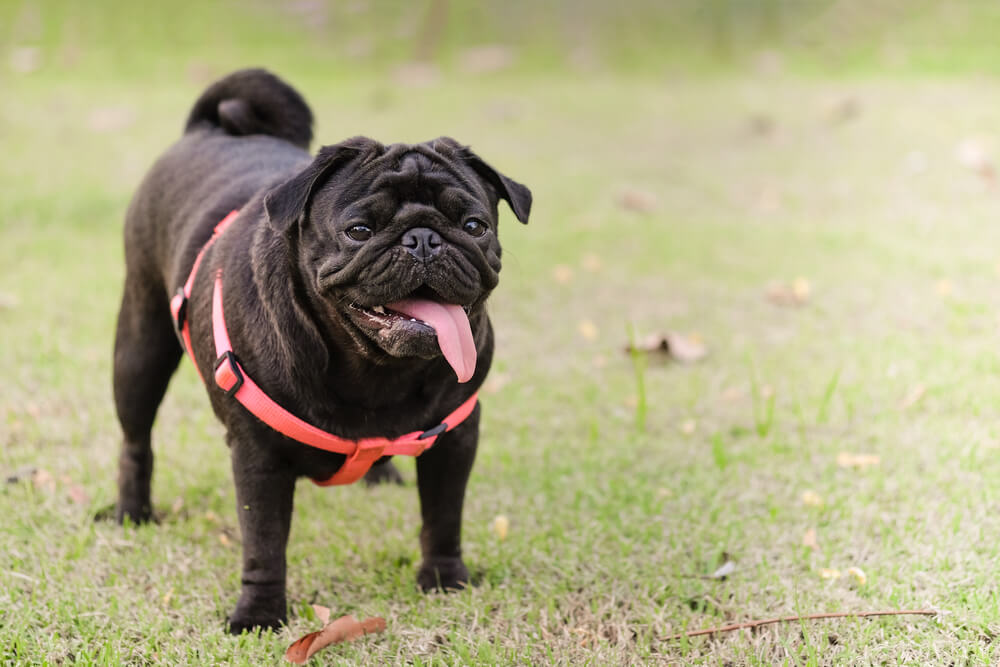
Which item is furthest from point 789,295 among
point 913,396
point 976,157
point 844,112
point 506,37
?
point 506,37

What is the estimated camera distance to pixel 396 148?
2.48 meters

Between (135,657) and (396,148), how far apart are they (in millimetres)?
1682

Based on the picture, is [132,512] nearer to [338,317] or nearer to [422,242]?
[338,317]

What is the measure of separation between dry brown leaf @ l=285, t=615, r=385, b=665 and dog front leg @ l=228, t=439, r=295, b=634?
188 millimetres

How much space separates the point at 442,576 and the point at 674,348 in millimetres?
2415

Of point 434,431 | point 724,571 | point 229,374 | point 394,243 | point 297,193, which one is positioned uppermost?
point 297,193

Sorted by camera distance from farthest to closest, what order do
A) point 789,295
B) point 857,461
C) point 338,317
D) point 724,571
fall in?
point 789,295 < point 857,461 < point 724,571 < point 338,317

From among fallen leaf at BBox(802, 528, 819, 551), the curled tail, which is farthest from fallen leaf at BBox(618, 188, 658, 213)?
fallen leaf at BBox(802, 528, 819, 551)

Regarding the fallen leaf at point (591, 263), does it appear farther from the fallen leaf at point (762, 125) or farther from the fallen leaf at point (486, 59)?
the fallen leaf at point (486, 59)

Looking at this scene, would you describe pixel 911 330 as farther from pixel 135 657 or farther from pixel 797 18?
pixel 797 18

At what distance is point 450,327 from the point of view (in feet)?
7.65

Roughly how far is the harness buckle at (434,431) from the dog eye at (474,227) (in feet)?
1.95

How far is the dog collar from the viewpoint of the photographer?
2494mm

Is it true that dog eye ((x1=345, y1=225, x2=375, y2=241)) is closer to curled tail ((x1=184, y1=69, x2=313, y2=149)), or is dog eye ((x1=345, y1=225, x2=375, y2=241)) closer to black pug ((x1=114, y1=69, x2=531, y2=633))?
black pug ((x1=114, y1=69, x2=531, y2=633))
